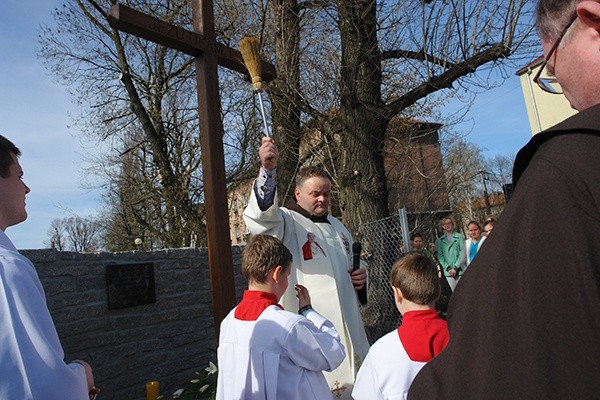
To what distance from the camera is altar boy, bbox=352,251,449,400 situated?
2.20 m

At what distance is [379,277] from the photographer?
231 inches

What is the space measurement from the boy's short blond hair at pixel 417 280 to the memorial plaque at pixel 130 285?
11.5 feet

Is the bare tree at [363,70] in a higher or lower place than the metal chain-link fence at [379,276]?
higher

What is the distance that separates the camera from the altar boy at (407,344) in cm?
220

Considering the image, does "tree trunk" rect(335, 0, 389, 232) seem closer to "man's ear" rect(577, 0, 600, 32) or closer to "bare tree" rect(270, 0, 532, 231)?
"bare tree" rect(270, 0, 532, 231)

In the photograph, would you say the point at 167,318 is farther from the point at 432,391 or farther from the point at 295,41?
the point at 432,391

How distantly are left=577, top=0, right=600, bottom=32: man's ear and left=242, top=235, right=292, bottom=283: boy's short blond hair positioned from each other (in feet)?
6.17

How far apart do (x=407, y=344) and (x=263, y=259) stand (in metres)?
0.83

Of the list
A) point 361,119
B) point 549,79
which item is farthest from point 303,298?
point 361,119

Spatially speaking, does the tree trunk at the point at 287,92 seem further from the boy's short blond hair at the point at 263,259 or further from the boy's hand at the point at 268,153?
the boy's short blond hair at the point at 263,259

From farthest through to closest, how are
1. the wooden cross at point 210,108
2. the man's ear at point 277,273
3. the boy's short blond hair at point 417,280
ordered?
the wooden cross at point 210,108
the man's ear at point 277,273
the boy's short blond hair at point 417,280

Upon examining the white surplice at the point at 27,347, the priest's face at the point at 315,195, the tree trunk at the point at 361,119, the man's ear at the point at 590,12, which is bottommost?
the white surplice at the point at 27,347

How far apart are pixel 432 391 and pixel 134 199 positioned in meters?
16.2

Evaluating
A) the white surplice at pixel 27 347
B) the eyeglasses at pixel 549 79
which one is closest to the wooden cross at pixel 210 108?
the white surplice at pixel 27 347
